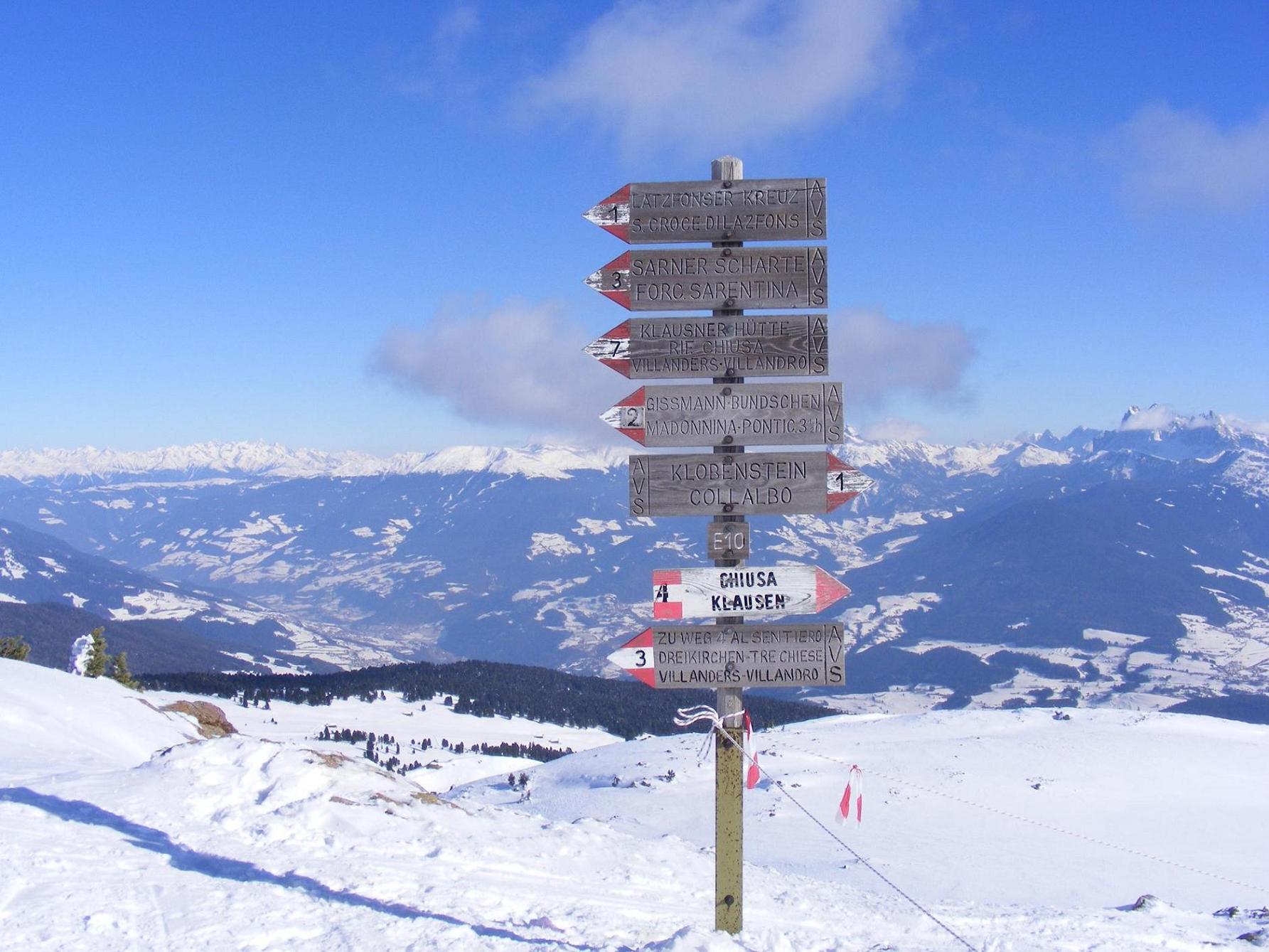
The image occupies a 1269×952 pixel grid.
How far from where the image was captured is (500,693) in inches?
5940

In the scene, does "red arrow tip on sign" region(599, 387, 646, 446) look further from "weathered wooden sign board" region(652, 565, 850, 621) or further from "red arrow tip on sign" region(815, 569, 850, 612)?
"red arrow tip on sign" region(815, 569, 850, 612)

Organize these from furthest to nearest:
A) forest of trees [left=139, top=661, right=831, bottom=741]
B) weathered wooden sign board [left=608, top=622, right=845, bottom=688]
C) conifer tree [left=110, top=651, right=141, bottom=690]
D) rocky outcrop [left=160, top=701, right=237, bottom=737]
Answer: forest of trees [left=139, top=661, right=831, bottom=741] < conifer tree [left=110, top=651, right=141, bottom=690] < rocky outcrop [left=160, top=701, right=237, bottom=737] < weathered wooden sign board [left=608, top=622, right=845, bottom=688]

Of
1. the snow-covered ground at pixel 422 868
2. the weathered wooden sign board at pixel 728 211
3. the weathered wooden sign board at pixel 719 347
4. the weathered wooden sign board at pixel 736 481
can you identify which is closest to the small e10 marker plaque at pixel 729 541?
the weathered wooden sign board at pixel 736 481

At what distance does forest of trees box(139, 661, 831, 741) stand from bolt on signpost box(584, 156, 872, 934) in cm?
11080

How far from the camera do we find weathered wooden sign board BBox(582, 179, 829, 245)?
9133 mm

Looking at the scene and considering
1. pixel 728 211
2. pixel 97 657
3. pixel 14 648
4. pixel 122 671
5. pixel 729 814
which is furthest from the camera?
pixel 122 671

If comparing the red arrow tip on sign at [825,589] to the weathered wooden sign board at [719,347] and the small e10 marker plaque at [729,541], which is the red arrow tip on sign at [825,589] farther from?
the weathered wooden sign board at [719,347]

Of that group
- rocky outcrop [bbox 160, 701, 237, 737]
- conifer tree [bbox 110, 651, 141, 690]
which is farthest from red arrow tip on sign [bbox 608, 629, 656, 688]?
conifer tree [bbox 110, 651, 141, 690]

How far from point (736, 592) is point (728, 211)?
3.74 metres

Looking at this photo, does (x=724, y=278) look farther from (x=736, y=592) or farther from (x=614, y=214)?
(x=736, y=592)

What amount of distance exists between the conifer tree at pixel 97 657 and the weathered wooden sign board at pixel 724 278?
4157cm

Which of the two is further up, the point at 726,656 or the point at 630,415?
the point at 630,415

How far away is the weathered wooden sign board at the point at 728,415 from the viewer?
9125 mm

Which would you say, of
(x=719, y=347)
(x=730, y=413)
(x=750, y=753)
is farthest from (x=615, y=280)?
(x=750, y=753)
